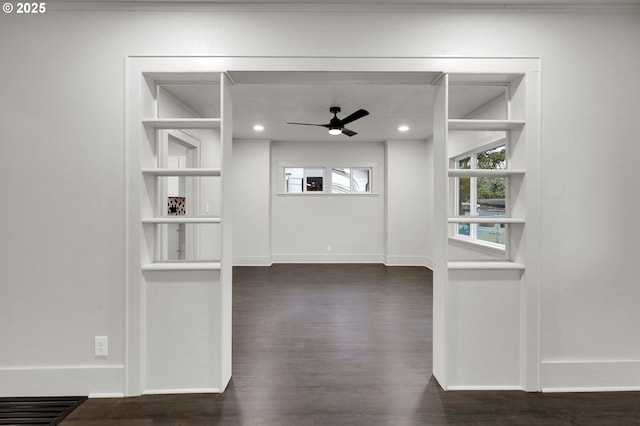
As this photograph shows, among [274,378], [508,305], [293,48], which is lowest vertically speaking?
[274,378]

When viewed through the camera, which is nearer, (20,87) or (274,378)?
(20,87)

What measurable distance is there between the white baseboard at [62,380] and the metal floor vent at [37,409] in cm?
4

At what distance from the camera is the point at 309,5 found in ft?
7.17

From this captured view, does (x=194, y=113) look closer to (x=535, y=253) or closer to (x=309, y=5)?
(x=309, y=5)

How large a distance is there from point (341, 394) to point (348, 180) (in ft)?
17.2

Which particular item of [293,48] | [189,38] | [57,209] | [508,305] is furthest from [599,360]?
[57,209]

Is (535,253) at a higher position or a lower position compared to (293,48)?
lower

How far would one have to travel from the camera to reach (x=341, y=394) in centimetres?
215

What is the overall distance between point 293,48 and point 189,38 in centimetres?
70

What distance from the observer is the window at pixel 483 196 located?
12.3ft

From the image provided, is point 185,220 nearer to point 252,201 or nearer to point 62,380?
point 62,380

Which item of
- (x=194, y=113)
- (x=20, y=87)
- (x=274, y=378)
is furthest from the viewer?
(x=194, y=113)

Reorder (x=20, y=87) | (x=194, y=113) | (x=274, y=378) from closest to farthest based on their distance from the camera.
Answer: (x=20, y=87), (x=274, y=378), (x=194, y=113)

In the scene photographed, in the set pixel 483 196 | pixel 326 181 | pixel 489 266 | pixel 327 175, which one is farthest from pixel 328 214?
pixel 489 266
